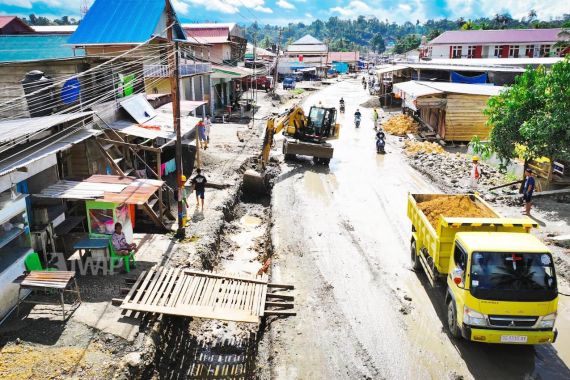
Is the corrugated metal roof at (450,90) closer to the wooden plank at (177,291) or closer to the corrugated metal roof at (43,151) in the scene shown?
the corrugated metal roof at (43,151)

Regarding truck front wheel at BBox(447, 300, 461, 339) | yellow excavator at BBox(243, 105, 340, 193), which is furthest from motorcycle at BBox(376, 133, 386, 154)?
truck front wheel at BBox(447, 300, 461, 339)

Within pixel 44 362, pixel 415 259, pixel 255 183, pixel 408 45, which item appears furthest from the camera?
pixel 408 45

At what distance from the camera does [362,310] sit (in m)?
11.6

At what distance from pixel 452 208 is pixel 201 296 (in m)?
7.57

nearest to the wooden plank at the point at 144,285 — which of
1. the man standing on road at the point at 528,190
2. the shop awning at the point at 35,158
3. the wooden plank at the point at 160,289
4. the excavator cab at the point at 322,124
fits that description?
the wooden plank at the point at 160,289

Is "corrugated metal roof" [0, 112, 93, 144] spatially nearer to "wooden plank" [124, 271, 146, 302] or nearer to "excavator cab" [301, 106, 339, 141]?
"wooden plank" [124, 271, 146, 302]

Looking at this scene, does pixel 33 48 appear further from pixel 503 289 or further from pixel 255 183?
pixel 503 289

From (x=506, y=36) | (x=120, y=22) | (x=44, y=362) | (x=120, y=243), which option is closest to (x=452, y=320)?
(x=44, y=362)

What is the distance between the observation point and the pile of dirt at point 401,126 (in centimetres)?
3675

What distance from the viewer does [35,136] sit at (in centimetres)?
1274

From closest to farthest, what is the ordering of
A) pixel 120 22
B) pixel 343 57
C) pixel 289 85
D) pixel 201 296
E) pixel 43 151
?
pixel 201 296 < pixel 43 151 < pixel 120 22 < pixel 289 85 < pixel 343 57

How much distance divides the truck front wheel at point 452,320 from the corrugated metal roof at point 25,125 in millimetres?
10767

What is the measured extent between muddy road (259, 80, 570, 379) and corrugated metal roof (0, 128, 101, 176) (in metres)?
7.01

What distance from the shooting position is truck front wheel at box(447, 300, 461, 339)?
9.94 m
